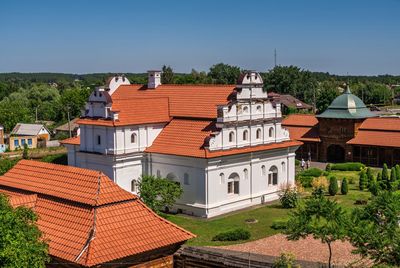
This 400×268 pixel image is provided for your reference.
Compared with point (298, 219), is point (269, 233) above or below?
below

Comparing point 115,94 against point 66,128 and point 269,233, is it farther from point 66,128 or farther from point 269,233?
point 66,128

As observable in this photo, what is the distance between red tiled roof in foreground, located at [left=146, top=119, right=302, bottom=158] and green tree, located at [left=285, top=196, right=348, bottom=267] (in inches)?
453

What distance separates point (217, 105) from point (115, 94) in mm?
10645

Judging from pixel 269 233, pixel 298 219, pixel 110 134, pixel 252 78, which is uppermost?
pixel 252 78

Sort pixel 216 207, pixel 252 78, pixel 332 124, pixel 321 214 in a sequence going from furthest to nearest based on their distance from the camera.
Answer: pixel 332 124 < pixel 252 78 < pixel 216 207 < pixel 321 214

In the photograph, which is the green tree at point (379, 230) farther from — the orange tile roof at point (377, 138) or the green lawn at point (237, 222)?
the orange tile roof at point (377, 138)

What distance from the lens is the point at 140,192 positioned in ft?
103

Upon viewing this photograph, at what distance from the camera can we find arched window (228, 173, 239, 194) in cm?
3484

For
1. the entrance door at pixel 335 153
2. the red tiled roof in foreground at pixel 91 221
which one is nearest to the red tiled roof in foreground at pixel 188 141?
the red tiled roof in foreground at pixel 91 221

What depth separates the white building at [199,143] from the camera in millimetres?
33875

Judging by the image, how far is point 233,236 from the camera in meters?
28.4

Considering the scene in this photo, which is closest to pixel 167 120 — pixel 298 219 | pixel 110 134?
pixel 110 134

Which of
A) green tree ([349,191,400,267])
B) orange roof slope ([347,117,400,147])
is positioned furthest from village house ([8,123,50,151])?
green tree ([349,191,400,267])

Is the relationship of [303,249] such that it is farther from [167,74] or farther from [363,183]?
[167,74]
